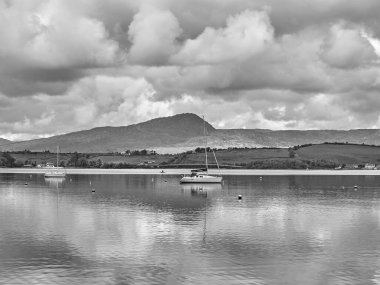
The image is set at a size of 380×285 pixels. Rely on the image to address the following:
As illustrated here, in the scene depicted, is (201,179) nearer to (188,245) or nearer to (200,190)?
(200,190)

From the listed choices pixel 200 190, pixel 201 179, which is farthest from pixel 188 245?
pixel 201 179

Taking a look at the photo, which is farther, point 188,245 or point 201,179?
point 201,179

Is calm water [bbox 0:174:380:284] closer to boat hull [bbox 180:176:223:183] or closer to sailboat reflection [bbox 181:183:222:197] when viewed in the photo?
→ sailboat reflection [bbox 181:183:222:197]

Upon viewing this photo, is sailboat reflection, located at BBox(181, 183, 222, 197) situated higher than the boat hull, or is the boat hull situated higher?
the boat hull

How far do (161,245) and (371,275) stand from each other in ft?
64.0

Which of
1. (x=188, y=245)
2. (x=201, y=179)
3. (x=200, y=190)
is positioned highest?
(x=201, y=179)

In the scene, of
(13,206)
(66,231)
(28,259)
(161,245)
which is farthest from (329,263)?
(13,206)

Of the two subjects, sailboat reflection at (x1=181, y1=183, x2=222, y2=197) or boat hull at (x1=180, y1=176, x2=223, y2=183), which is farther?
boat hull at (x1=180, y1=176, x2=223, y2=183)

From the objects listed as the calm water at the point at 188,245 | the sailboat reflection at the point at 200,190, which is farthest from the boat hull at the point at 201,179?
the calm water at the point at 188,245

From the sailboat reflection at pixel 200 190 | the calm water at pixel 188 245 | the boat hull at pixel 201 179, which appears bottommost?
the calm water at pixel 188 245

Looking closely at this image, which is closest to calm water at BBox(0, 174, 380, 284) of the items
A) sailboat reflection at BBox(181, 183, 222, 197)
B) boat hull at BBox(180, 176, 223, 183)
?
sailboat reflection at BBox(181, 183, 222, 197)

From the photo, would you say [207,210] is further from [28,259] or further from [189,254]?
[28,259]

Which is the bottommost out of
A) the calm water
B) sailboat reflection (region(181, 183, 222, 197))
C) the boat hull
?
the calm water

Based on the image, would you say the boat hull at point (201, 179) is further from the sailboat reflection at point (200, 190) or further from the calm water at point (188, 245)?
the calm water at point (188, 245)
